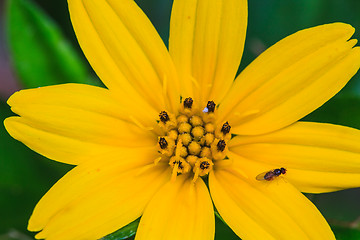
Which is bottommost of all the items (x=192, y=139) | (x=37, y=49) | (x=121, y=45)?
(x=192, y=139)

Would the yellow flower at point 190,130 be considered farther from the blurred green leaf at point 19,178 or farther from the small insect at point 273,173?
the blurred green leaf at point 19,178

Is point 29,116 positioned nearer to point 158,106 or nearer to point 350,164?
point 158,106

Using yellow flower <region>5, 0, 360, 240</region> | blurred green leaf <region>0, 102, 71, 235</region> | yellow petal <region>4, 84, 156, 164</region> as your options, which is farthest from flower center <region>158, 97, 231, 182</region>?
blurred green leaf <region>0, 102, 71, 235</region>

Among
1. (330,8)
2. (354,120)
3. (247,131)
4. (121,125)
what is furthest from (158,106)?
(330,8)

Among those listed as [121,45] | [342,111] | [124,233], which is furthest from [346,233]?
[121,45]

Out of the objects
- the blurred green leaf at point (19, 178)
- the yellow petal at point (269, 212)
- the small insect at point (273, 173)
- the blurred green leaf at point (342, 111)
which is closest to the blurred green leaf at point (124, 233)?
the yellow petal at point (269, 212)

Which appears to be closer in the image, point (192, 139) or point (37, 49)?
point (192, 139)

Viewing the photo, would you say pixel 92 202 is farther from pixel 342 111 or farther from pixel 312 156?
pixel 342 111

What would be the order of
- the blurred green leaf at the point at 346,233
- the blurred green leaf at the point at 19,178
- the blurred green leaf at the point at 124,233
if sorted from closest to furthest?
the blurred green leaf at the point at 124,233 → the blurred green leaf at the point at 346,233 → the blurred green leaf at the point at 19,178
